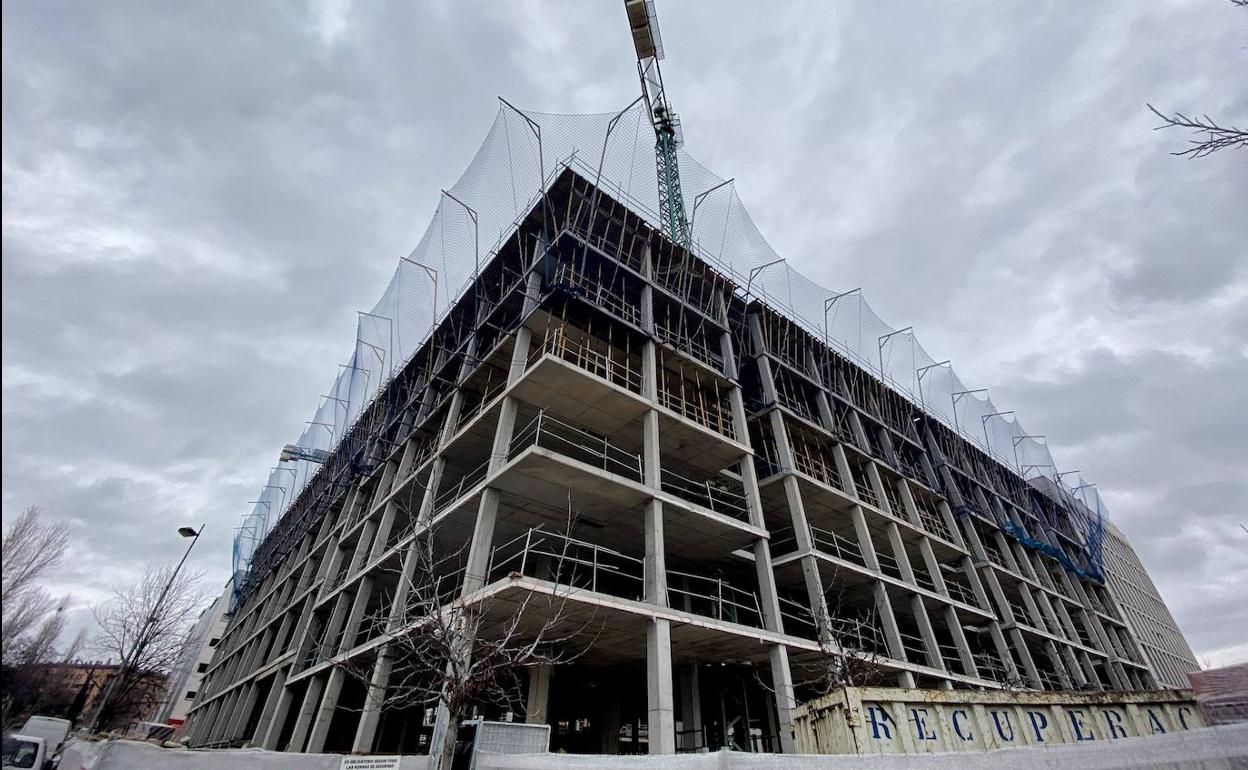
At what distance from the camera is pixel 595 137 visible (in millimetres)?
21094

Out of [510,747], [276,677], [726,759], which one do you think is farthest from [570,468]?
[276,677]

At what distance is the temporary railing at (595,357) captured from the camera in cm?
1773

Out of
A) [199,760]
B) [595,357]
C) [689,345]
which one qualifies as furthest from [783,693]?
[199,760]

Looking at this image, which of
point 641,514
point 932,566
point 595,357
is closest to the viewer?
point 641,514

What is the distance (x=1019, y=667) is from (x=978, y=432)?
1692 cm

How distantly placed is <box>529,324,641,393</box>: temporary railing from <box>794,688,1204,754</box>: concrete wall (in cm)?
1157

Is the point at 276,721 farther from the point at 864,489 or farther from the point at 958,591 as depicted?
the point at 958,591

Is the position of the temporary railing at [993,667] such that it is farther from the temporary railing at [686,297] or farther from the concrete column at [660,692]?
the concrete column at [660,692]

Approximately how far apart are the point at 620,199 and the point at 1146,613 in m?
66.6

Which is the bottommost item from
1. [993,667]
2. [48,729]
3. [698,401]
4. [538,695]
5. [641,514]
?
[48,729]

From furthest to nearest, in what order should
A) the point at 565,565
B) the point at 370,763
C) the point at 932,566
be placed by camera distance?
→ 1. the point at 932,566
2. the point at 565,565
3. the point at 370,763

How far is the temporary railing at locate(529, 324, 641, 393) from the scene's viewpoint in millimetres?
17727

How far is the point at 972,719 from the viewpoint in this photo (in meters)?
6.89

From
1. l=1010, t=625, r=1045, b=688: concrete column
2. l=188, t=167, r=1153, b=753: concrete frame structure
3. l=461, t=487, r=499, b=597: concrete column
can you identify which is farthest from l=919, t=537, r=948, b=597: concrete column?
l=461, t=487, r=499, b=597: concrete column
